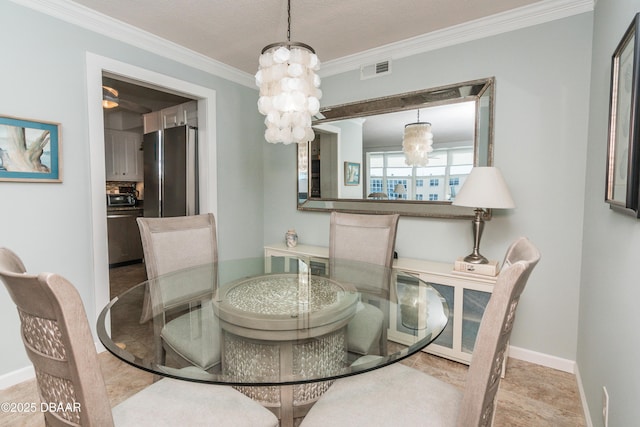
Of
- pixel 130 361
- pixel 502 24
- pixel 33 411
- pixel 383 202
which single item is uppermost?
pixel 502 24

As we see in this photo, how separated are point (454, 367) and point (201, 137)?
9.72 feet

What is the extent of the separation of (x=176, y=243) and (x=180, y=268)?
0.17m

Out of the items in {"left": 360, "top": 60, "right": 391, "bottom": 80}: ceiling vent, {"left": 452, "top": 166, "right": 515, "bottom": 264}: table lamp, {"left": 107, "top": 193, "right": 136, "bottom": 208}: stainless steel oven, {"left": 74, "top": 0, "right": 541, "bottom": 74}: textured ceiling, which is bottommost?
{"left": 107, "top": 193, "right": 136, "bottom": 208}: stainless steel oven

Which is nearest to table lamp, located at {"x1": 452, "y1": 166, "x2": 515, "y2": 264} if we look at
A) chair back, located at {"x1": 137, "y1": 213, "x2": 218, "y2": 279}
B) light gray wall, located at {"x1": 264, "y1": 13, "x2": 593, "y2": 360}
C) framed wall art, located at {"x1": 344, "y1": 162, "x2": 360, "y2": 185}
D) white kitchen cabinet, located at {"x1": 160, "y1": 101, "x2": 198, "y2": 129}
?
light gray wall, located at {"x1": 264, "y1": 13, "x2": 593, "y2": 360}

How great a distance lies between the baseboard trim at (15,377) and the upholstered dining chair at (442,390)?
2120mm

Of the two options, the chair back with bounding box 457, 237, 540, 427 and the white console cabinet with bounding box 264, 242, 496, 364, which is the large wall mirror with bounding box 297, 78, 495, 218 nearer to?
the white console cabinet with bounding box 264, 242, 496, 364

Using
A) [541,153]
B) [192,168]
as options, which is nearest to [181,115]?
[192,168]

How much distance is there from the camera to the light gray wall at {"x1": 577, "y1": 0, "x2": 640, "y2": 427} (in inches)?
43.3

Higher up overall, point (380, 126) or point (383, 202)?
point (380, 126)

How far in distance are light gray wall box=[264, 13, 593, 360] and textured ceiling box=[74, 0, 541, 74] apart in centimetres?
30

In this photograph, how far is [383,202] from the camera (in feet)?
9.59

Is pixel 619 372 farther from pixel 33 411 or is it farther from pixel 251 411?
pixel 33 411

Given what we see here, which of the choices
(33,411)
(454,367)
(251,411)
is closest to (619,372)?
(454,367)

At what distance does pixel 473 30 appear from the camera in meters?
2.41
